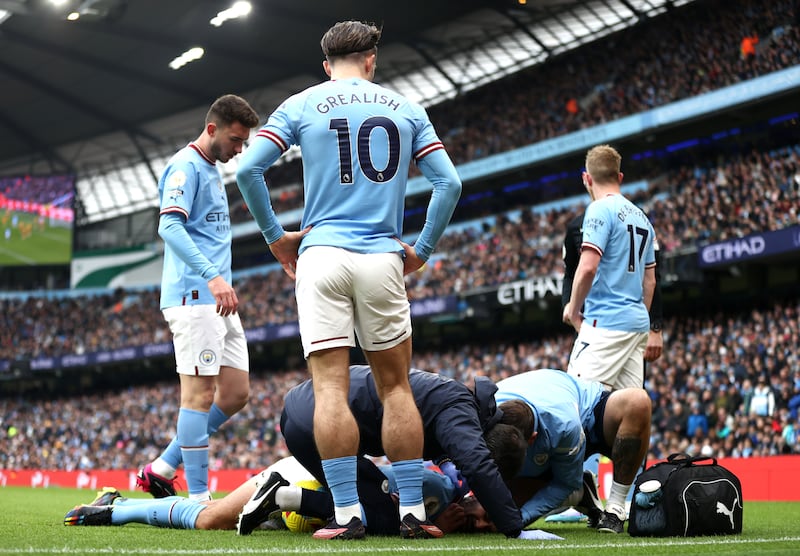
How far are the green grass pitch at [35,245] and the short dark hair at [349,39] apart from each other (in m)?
40.2

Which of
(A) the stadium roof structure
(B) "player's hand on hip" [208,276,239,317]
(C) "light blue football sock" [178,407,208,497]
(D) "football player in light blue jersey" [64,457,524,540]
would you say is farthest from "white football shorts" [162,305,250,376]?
(A) the stadium roof structure

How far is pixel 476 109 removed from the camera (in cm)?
3278

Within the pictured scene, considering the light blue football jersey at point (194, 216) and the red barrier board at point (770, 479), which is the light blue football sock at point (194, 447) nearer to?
the light blue football jersey at point (194, 216)

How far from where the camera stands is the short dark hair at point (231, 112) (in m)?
6.08

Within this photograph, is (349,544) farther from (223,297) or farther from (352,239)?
(223,297)

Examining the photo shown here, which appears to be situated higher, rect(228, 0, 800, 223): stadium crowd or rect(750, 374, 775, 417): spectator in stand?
rect(228, 0, 800, 223): stadium crowd

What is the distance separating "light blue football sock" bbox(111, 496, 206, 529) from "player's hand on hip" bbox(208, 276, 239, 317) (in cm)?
106

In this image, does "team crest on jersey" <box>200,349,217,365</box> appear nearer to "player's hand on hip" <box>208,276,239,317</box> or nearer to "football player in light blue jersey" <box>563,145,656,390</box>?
"player's hand on hip" <box>208,276,239,317</box>

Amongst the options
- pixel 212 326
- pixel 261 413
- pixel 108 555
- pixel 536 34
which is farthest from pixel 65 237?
pixel 108 555

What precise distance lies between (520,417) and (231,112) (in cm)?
298

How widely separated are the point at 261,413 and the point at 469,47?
43.5 ft

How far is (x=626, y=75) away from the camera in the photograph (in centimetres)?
2764

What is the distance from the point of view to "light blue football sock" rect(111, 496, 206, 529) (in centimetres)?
476

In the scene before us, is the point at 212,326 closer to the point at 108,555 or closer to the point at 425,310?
the point at 108,555
